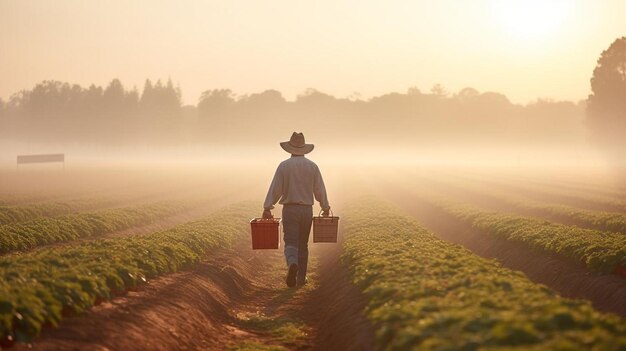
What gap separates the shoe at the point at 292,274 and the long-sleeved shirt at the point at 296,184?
156 centimetres

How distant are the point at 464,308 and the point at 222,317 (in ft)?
21.5

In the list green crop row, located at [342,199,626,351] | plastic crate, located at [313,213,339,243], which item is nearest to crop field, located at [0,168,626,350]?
green crop row, located at [342,199,626,351]

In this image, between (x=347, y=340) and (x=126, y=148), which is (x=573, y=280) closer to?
(x=347, y=340)

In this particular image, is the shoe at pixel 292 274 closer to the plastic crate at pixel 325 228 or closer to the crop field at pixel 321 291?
the crop field at pixel 321 291

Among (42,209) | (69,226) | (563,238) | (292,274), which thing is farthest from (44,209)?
(563,238)

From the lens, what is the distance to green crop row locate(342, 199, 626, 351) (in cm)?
764

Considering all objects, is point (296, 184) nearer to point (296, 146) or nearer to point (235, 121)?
point (296, 146)

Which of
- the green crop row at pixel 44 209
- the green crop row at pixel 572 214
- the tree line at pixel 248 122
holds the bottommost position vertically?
the green crop row at pixel 44 209

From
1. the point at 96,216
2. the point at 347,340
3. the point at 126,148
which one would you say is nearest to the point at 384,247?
the point at 347,340

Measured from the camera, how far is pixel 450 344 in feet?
26.0

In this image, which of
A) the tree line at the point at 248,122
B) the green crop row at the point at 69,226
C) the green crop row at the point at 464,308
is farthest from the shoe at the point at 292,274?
the tree line at the point at 248,122

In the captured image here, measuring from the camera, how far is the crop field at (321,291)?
29.2 ft

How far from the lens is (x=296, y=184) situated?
1667 centimetres

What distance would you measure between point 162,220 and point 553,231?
2054 cm
